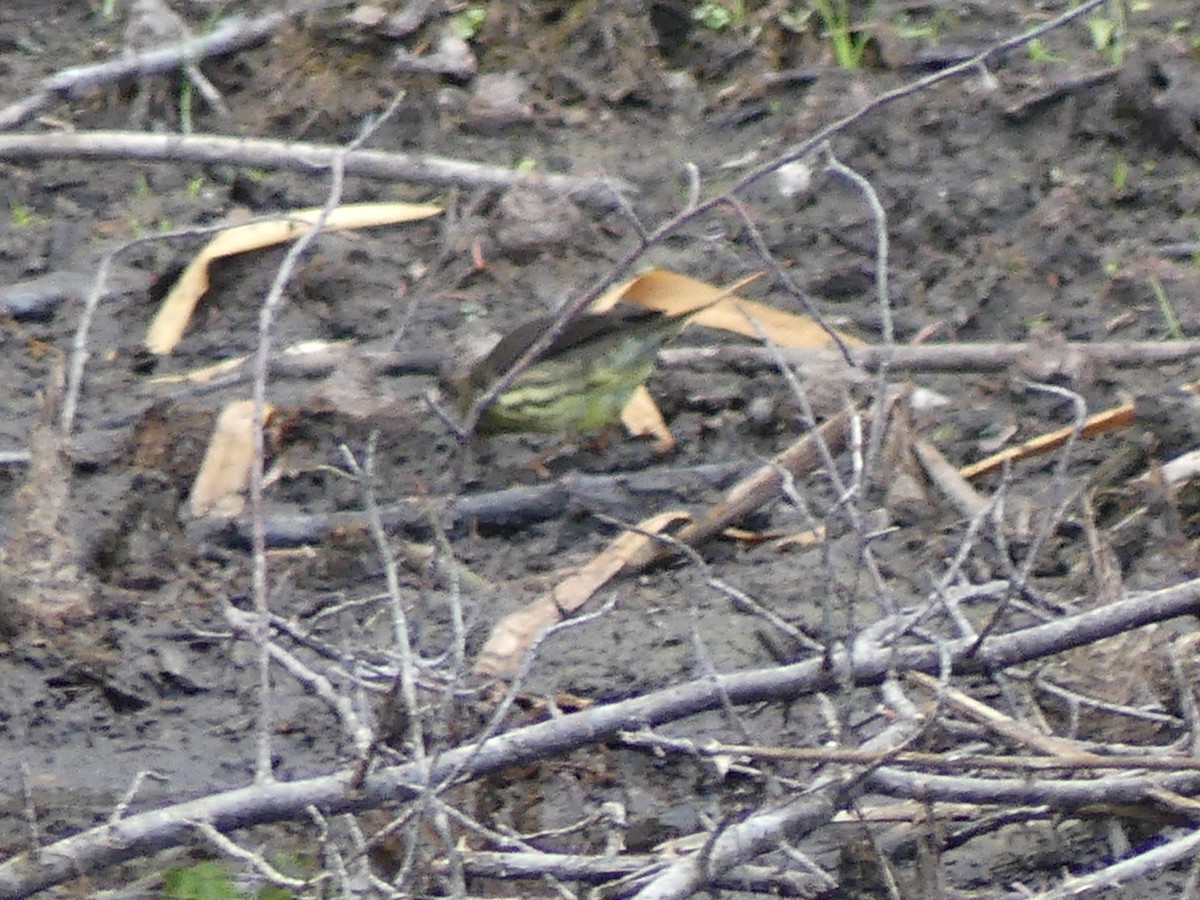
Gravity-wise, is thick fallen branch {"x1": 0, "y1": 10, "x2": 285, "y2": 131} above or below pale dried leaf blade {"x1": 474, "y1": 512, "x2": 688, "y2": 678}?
above

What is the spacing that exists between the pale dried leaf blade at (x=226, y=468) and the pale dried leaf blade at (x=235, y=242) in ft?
2.10

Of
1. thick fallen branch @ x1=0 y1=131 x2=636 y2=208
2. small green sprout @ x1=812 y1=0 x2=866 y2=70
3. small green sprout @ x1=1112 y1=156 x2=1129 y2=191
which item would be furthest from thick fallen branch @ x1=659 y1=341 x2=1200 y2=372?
small green sprout @ x1=812 y1=0 x2=866 y2=70

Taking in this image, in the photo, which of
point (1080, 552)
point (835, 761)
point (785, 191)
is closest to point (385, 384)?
point (785, 191)

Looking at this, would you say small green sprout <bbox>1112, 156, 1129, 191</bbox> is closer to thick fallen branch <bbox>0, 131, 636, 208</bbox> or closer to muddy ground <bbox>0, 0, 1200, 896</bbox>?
muddy ground <bbox>0, 0, 1200, 896</bbox>

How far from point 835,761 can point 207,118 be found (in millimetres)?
4577

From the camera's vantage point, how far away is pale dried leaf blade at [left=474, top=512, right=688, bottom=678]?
4438 mm

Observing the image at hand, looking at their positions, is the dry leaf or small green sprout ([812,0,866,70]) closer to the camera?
the dry leaf

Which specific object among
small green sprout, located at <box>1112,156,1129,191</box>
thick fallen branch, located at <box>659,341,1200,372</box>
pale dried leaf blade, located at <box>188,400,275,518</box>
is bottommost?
pale dried leaf blade, located at <box>188,400,275,518</box>

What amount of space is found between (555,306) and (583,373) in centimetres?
66

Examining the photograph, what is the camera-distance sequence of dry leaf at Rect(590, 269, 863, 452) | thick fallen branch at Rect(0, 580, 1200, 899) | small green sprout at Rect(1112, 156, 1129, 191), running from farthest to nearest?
small green sprout at Rect(1112, 156, 1129, 191)
dry leaf at Rect(590, 269, 863, 452)
thick fallen branch at Rect(0, 580, 1200, 899)

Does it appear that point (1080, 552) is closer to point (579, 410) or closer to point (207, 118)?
point (579, 410)

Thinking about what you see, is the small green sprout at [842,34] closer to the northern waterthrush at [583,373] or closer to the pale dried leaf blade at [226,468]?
the northern waterthrush at [583,373]

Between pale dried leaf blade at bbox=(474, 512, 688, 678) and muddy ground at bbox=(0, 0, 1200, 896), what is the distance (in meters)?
0.07

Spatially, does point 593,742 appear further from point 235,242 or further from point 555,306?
point 235,242
